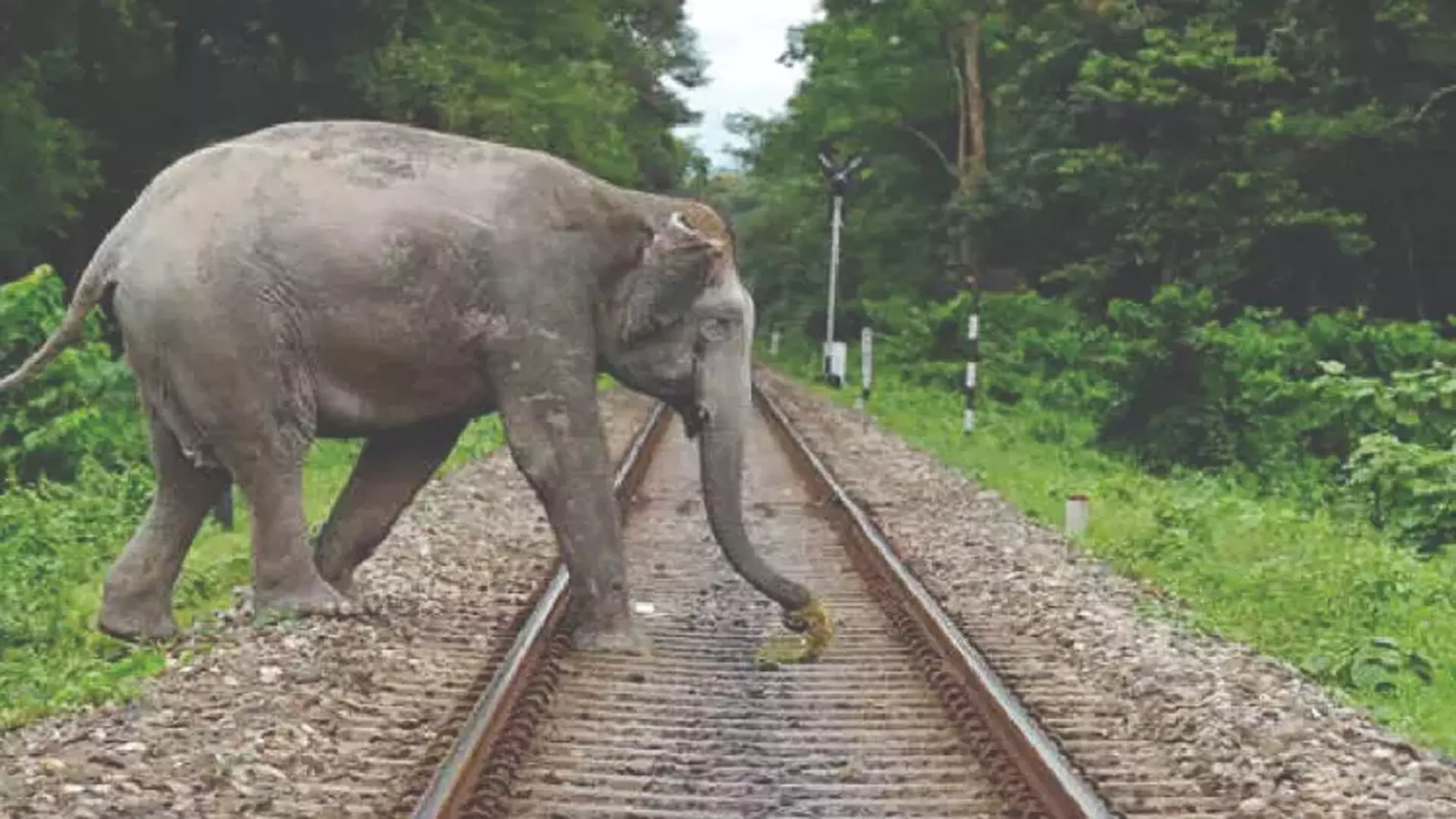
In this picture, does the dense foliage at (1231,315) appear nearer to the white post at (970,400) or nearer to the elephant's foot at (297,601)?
the white post at (970,400)

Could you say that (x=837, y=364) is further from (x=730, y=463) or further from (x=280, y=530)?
(x=280, y=530)

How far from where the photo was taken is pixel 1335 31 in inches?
925

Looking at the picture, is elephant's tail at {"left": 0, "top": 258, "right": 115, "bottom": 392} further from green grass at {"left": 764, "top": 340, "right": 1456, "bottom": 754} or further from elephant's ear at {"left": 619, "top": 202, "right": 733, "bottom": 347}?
green grass at {"left": 764, "top": 340, "right": 1456, "bottom": 754}

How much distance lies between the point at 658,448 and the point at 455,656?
13.1 m

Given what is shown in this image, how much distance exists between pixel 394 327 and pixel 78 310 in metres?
1.39

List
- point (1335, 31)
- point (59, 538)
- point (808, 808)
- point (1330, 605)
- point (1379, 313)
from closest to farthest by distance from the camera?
point (808, 808) < point (1330, 605) < point (59, 538) < point (1335, 31) < point (1379, 313)

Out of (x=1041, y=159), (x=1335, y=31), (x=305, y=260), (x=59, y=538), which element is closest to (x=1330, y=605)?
(x=305, y=260)

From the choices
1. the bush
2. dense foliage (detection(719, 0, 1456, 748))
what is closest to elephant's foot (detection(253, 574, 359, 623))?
dense foliage (detection(719, 0, 1456, 748))

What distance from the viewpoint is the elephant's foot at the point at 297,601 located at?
850cm

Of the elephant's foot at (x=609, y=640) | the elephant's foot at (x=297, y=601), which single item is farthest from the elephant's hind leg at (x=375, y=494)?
the elephant's foot at (x=609, y=640)

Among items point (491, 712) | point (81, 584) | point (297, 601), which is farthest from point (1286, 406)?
point (491, 712)

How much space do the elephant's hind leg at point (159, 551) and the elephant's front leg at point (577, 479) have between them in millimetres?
1399

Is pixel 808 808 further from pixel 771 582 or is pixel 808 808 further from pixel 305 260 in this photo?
pixel 305 260

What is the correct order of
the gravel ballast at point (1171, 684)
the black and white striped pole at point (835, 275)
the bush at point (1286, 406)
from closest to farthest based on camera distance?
1. the gravel ballast at point (1171, 684)
2. the bush at point (1286, 406)
3. the black and white striped pole at point (835, 275)
